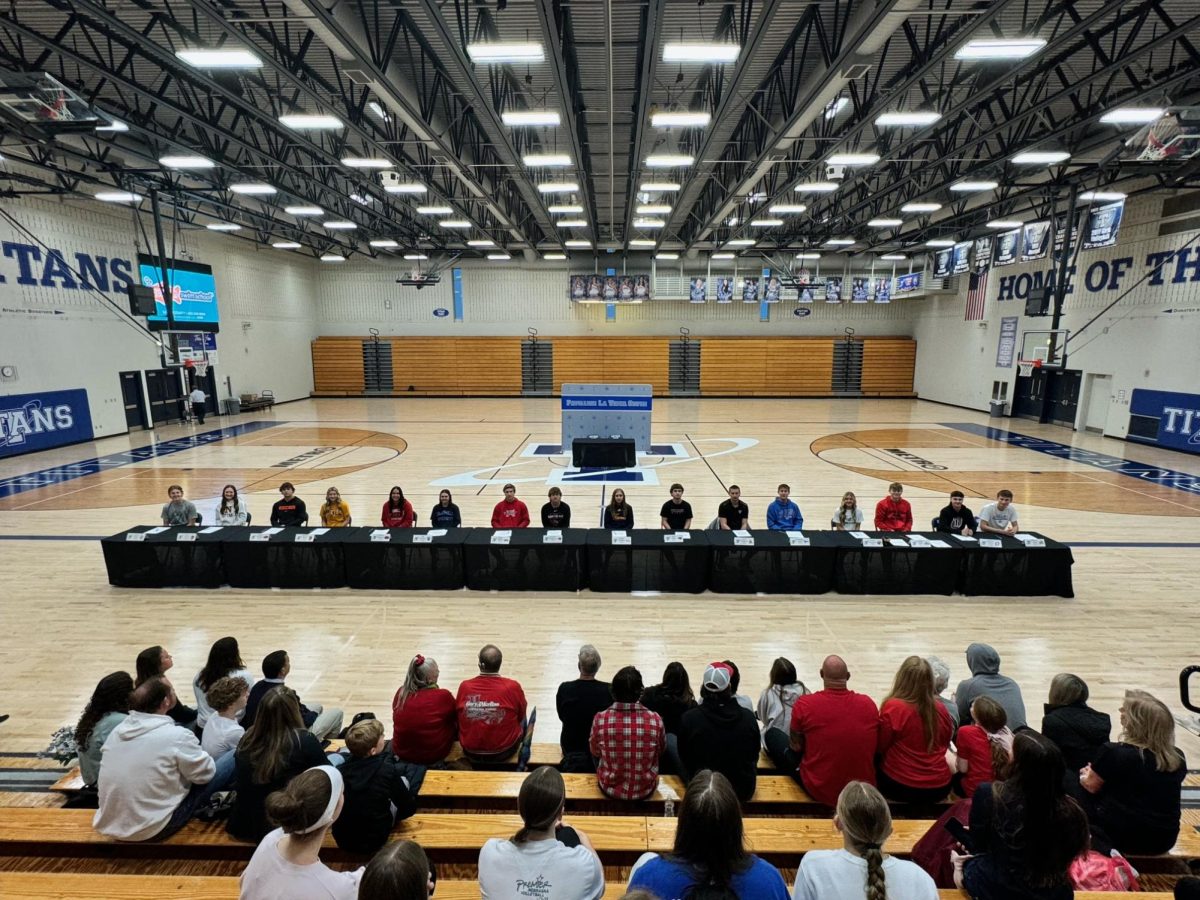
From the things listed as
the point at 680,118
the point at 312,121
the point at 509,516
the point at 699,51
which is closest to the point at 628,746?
the point at 509,516

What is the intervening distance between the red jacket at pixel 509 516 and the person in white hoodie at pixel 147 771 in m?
5.93

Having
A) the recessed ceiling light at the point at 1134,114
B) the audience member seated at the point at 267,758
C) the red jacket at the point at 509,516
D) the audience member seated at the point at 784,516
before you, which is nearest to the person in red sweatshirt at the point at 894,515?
the audience member seated at the point at 784,516

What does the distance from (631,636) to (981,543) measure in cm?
462

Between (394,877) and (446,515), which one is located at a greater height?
(394,877)

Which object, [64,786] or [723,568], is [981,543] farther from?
[64,786]

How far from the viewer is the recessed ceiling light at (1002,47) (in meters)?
7.34

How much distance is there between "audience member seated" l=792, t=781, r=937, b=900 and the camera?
209 centimetres

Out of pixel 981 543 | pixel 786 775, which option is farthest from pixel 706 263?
pixel 786 775

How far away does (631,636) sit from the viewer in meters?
6.75

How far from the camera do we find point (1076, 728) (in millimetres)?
3479

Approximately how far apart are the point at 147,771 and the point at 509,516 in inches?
242

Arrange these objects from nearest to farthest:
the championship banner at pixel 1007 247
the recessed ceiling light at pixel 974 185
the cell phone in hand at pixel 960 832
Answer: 1. the cell phone in hand at pixel 960 832
2. the recessed ceiling light at pixel 974 185
3. the championship banner at pixel 1007 247

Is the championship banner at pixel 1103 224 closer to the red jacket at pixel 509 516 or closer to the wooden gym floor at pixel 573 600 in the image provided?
the wooden gym floor at pixel 573 600

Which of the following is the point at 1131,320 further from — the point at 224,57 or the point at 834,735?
the point at 224,57
